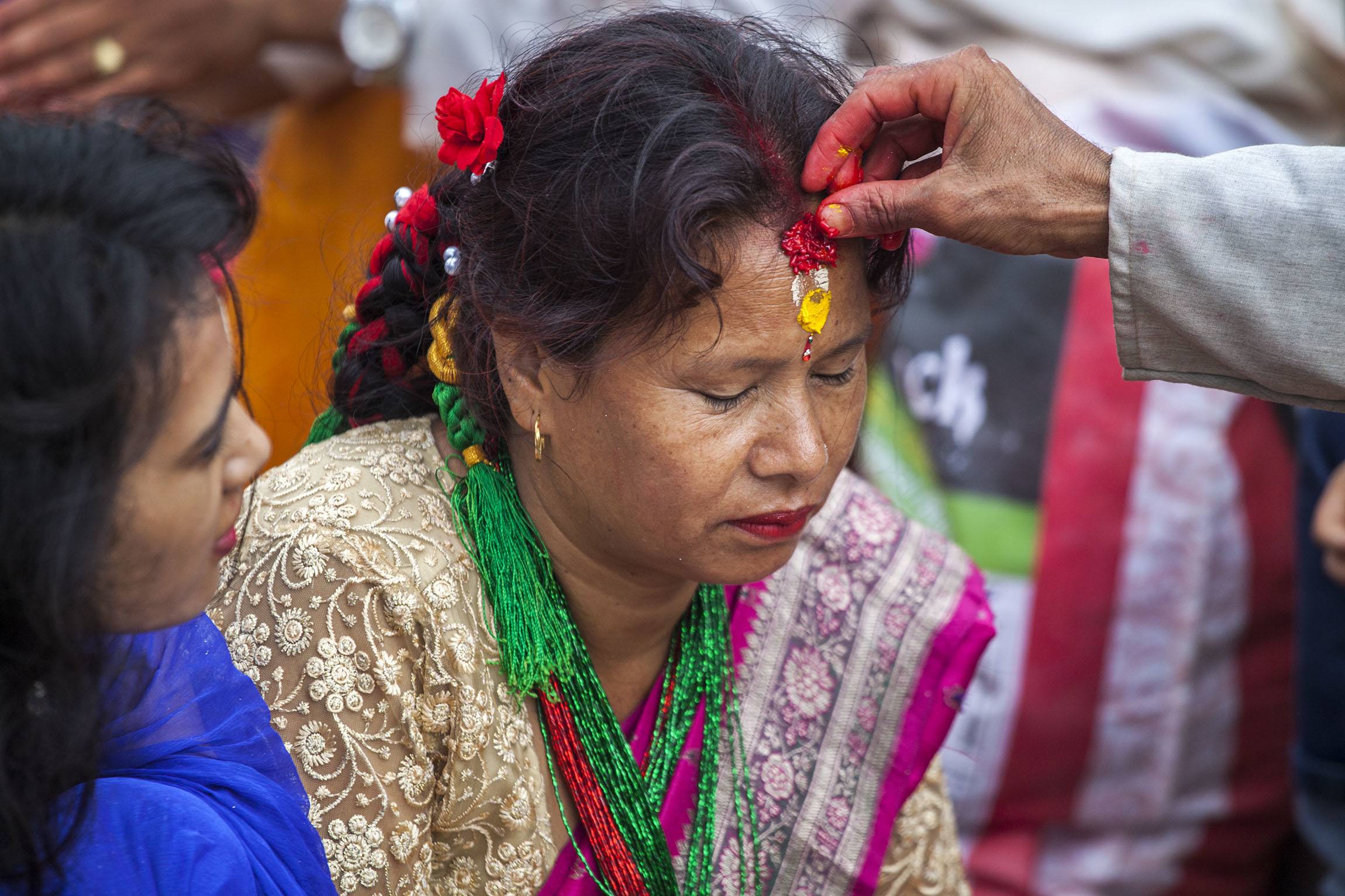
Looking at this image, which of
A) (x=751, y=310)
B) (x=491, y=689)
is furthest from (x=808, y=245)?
(x=491, y=689)

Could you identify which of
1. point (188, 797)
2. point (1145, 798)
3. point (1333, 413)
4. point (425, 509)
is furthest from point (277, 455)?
point (1333, 413)

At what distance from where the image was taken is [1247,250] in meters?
1.79

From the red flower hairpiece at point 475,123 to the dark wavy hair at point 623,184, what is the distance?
0.04 meters

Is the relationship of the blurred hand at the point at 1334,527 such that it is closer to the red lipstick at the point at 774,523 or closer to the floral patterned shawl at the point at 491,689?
the floral patterned shawl at the point at 491,689

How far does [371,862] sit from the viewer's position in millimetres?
1745

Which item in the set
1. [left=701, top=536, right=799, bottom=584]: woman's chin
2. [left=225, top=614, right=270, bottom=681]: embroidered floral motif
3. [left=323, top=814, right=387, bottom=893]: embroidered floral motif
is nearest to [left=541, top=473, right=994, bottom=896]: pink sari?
[left=701, top=536, right=799, bottom=584]: woman's chin

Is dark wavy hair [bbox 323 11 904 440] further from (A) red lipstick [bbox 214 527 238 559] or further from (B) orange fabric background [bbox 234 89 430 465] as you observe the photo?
(B) orange fabric background [bbox 234 89 430 465]

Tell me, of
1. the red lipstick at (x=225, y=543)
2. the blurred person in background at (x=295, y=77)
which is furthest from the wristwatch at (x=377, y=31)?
the red lipstick at (x=225, y=543)

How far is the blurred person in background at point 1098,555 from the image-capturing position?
3.14 meters

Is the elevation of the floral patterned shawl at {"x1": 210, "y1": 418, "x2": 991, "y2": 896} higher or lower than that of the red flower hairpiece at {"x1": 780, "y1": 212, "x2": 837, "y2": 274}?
lower

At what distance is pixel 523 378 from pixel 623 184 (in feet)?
1.12

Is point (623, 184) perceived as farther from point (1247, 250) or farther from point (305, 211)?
point (305, 211)

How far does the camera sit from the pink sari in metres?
2.20

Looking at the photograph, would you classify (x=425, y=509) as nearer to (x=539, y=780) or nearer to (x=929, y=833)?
(x=539, y=780)
